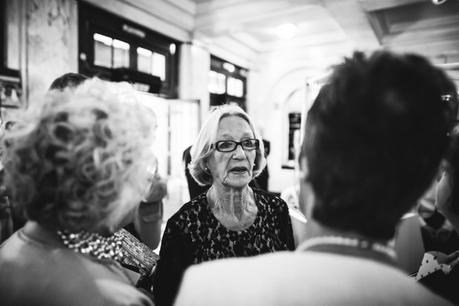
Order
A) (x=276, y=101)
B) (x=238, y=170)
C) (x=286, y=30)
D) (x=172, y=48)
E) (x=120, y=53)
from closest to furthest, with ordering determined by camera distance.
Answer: (x=238, y=170) → (x=120, y=53) → (x=172, y=48) → (x=286, y=30) → (x=276, y=101)

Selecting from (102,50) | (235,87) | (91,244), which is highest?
(235,87)

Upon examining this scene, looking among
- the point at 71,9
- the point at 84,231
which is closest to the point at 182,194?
the point at 71,9

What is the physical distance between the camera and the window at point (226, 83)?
6895mm

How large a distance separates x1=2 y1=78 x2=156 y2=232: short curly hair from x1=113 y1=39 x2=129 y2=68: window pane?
13.8 ft

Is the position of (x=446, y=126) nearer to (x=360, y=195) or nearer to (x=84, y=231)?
(x=360, y=195)

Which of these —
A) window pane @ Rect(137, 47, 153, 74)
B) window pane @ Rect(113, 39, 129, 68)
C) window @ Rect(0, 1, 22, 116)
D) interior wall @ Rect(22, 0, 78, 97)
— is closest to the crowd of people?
window @ Rect(0, 1, 22, 116)

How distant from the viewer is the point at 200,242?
1.49 m

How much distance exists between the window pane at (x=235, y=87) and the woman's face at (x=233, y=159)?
5.99m

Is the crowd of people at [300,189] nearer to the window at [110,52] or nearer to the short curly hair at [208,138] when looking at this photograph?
the short curly hair at [208,138]

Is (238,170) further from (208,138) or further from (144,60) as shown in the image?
(144,60)

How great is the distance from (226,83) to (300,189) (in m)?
6.90

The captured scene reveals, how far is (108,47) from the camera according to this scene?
4453 millimetres

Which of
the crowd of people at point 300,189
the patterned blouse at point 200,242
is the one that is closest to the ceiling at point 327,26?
the patterned blouse at point 200,242

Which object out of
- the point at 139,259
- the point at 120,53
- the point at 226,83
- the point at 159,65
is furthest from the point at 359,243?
the point at 226,83
